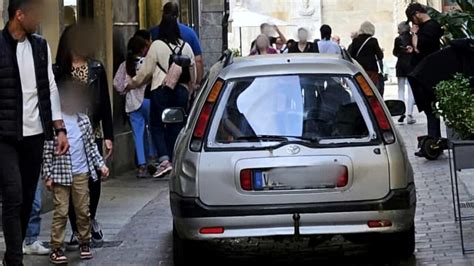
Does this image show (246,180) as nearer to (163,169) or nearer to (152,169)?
(163,169)

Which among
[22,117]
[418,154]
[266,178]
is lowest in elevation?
[418,154]

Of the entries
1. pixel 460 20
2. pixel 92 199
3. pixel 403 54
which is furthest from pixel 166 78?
pixel 403 54

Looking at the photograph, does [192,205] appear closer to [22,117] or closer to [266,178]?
[266,178]

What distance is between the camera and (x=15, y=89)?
7.48 metres

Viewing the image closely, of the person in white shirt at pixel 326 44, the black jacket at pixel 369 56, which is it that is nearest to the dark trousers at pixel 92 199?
the person in white shirt at pixel 326 44

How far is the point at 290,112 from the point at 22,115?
1.89 meters

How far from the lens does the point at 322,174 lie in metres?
7.60

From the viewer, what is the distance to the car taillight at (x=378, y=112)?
7773 mm

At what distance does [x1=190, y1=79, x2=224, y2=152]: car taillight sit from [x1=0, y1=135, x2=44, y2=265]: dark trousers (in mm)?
1065

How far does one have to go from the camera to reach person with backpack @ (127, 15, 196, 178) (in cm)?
1361

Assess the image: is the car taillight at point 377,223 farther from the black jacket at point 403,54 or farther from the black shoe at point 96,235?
the black jacket at point 403,54

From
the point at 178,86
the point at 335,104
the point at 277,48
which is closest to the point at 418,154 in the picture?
the point at 178,86

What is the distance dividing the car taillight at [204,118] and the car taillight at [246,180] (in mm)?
393

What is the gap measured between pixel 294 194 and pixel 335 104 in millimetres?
831
